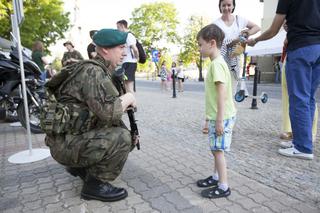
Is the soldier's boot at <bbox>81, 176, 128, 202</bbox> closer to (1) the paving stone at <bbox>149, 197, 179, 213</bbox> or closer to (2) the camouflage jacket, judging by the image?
(1) the paving stone at <bbox>149, 197, 179, 213</bbox>

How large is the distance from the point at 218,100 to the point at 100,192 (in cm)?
126

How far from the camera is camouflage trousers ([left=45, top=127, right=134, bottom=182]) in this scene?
7.91 feet

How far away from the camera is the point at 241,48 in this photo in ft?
13.3

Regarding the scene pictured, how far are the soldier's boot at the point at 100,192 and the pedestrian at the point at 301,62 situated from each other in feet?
6.69

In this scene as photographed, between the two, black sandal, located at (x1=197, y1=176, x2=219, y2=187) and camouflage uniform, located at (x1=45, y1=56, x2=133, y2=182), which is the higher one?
camouflage uniform, located at (x1=45, y1=56, x2=133, y2=182)

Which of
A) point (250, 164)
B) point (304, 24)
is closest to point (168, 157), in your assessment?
point (250, 164)

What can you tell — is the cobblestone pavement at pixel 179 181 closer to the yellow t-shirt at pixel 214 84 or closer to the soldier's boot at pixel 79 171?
the soldier's boot at pixel 79 171

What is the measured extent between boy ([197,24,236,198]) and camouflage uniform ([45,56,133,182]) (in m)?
0.74

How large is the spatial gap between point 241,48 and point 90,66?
2411 millimetres

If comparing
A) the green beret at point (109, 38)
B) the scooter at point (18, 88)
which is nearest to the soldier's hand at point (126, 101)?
the green beret at point (109, 38)

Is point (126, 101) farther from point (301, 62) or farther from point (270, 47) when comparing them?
point (270, 47)

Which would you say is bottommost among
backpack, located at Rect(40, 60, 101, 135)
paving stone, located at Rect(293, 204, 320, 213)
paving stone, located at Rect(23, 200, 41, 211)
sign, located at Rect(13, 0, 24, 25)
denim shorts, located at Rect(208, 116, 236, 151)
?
paving stone, located at Rect(23, 200, 41, 211)

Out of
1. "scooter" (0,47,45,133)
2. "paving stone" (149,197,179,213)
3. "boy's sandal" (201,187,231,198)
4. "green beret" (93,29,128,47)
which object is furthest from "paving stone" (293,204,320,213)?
"scooter" (0,47,45,133)

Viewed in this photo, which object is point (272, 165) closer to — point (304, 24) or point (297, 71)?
point (297, 71)
